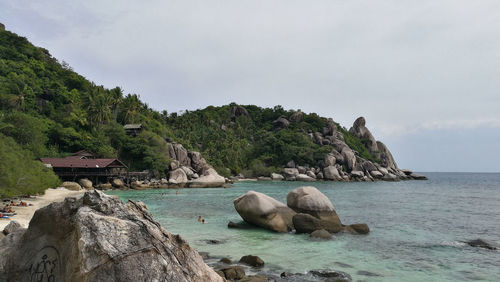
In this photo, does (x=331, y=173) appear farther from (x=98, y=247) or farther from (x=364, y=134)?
(x=98, y=247)

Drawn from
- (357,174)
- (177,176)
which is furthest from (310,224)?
(357,174)

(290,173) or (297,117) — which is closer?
(290,173)

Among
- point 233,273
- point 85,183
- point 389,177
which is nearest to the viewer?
point 233,273

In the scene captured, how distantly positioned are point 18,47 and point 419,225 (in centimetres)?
7489

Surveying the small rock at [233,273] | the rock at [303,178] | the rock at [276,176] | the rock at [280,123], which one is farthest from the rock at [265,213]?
the rock at [280,123]

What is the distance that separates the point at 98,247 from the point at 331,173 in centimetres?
7171

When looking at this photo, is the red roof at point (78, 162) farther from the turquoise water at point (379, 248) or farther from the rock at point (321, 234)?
the rock at point (321, 234)

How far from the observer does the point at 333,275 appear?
961 centimetres

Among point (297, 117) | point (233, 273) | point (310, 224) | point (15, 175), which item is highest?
point (297, 117)

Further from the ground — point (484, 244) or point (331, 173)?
point (331, 173)

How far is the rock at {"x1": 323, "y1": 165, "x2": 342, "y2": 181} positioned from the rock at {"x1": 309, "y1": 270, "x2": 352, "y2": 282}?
6410 cm

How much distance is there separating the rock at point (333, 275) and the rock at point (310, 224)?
5444 mm

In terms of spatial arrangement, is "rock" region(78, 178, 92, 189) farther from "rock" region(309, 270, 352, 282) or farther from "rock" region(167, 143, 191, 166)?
"rock" region(309, 270, 352, 282)

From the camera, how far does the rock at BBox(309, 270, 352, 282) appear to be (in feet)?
30.6
